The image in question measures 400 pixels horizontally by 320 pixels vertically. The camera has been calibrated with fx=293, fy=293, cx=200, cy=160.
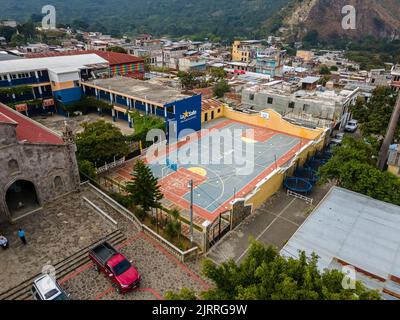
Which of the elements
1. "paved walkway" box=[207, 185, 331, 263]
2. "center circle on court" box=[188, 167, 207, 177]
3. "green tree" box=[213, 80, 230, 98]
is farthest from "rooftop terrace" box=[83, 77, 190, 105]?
"paved walkway" box=[207, 185, 331, 263]

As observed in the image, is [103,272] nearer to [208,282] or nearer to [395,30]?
[208,282]

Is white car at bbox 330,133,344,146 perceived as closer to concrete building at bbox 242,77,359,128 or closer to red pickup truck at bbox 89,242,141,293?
concrete building at bbox 242,77,359,128

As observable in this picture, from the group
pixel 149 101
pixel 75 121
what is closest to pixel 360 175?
pixel 149 101

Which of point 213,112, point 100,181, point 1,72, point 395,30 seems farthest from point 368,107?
point 395,30

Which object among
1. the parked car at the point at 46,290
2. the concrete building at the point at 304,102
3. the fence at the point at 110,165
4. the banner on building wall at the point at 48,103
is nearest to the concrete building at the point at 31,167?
the fence at the point at 110,165

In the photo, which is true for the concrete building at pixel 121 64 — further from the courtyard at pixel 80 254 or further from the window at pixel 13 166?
the courtyard at pixel 80 254

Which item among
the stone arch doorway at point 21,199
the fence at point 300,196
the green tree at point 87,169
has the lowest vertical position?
the fence at point 300,196
